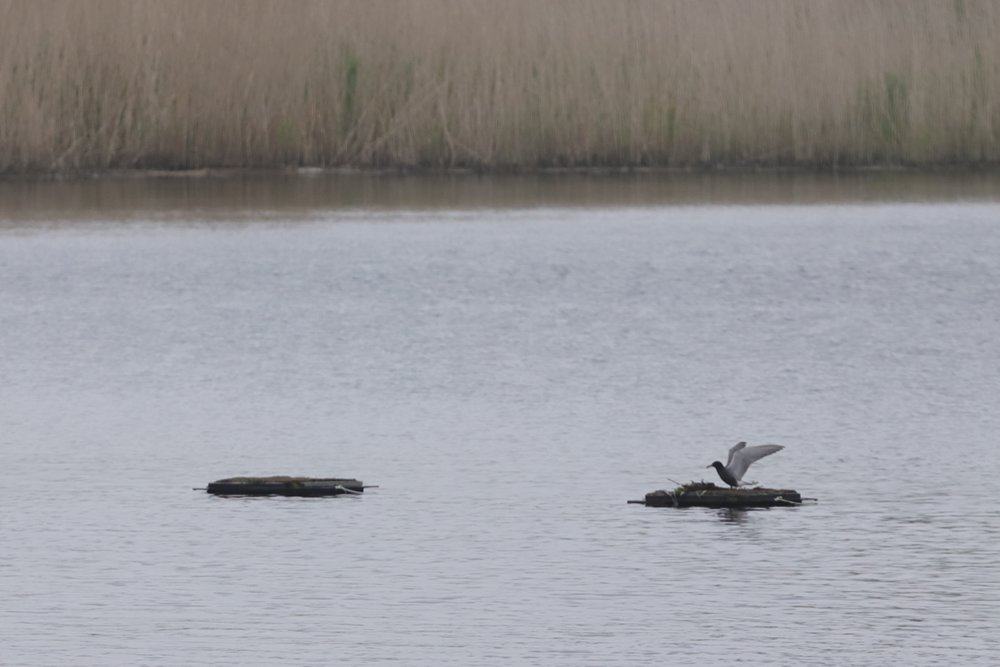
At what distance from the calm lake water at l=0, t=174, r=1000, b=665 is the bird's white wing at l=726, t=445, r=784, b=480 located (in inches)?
8.6

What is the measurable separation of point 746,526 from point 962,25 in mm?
14770

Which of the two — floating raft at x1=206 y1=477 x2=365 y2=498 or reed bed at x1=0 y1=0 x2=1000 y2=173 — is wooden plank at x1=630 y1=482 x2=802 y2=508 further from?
reed bed at x1=0 y1=0 x2=1000 y2=173

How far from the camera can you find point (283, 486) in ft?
25.8

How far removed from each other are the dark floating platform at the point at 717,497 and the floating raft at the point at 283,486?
1.02 meters

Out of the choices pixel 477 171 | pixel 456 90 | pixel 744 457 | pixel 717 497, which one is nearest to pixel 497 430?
pixel 744 457

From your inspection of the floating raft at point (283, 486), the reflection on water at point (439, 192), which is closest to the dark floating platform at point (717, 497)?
the floating raft at point (283, 486)

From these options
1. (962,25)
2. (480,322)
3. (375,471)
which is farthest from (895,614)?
(962,25)

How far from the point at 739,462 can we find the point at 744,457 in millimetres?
35

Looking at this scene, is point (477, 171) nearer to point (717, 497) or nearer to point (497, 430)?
point (497, 430)

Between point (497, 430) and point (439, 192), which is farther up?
point (439, 192)

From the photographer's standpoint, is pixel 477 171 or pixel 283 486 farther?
pixel 477 171

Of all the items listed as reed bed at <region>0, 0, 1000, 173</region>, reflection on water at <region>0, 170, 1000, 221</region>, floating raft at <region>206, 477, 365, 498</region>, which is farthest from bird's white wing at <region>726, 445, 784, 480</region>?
reed bed at <region>0, 0, 1000, 173</region>

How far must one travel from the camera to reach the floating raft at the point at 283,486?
7875 millimetres

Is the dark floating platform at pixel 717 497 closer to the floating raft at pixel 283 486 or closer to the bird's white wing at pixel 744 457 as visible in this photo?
the bird's white wing at pixel 744 457
